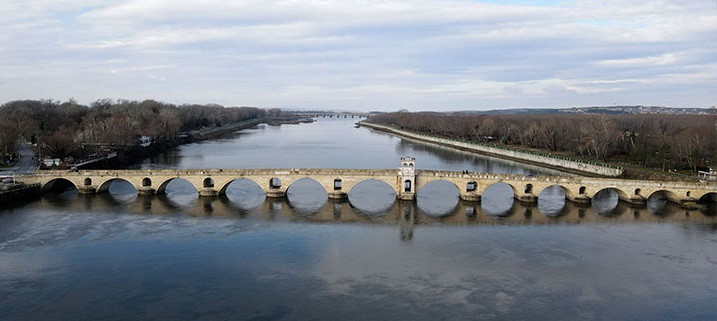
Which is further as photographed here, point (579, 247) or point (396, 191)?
point (396, 191)

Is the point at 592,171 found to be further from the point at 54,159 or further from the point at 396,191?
the point at 54,159

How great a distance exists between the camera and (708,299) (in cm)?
2366

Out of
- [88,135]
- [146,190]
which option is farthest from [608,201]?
[88,135]

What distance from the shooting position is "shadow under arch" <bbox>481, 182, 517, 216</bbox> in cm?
3966

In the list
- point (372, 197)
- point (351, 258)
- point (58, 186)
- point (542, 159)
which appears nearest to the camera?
point (351, 258)

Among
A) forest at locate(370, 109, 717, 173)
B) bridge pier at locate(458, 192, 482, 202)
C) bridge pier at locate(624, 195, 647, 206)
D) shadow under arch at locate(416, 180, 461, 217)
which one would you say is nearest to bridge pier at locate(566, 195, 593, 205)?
bridge pier at locate(624, 195, 647, 206)

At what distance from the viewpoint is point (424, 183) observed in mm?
42531

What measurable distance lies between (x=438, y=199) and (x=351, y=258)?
1654 cm

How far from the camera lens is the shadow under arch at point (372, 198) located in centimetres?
3981

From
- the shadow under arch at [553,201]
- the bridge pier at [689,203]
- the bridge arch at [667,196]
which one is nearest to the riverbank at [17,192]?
the shadow under arch at [553,201]

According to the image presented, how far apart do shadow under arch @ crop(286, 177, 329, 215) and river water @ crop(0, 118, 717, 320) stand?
24 centimetres

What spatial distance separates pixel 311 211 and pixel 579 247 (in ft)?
59.1

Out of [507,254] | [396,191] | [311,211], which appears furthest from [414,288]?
[396,191]

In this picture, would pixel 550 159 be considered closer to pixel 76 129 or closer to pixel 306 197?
pixel 306 197
